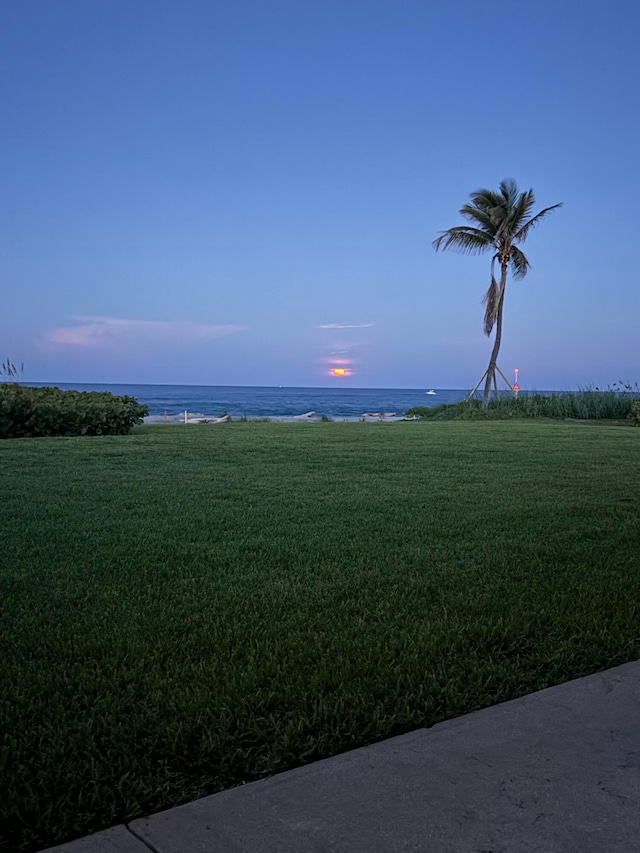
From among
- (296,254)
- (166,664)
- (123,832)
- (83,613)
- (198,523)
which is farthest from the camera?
(296,254)

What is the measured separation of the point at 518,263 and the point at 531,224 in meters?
1.37

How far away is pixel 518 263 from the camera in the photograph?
894 inches

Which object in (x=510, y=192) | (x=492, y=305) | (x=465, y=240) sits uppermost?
(x=510, y=192)

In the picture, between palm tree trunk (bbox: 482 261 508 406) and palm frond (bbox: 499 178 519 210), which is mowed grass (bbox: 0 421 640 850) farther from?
palm frond (bbox: 499 178 519 210)

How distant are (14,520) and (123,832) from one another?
375cm

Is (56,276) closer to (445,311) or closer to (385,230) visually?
(385,230)

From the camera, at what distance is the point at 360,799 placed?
158 centimetres

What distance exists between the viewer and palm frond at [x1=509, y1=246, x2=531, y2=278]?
22.6m

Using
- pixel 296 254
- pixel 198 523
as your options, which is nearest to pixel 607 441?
pixel 198 523

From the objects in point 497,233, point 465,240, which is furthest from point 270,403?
point 497,233

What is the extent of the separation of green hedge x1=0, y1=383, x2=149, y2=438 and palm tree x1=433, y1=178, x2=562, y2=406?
14.2 meters

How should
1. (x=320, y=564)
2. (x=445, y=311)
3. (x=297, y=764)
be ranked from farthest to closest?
(x=445, y=311), (x=320, y=564), (x=297, y=764)

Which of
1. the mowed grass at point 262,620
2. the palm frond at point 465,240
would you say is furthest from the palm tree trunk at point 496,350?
the mowed grass at point 262,620

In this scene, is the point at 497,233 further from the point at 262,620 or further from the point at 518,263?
the point at 262,620
